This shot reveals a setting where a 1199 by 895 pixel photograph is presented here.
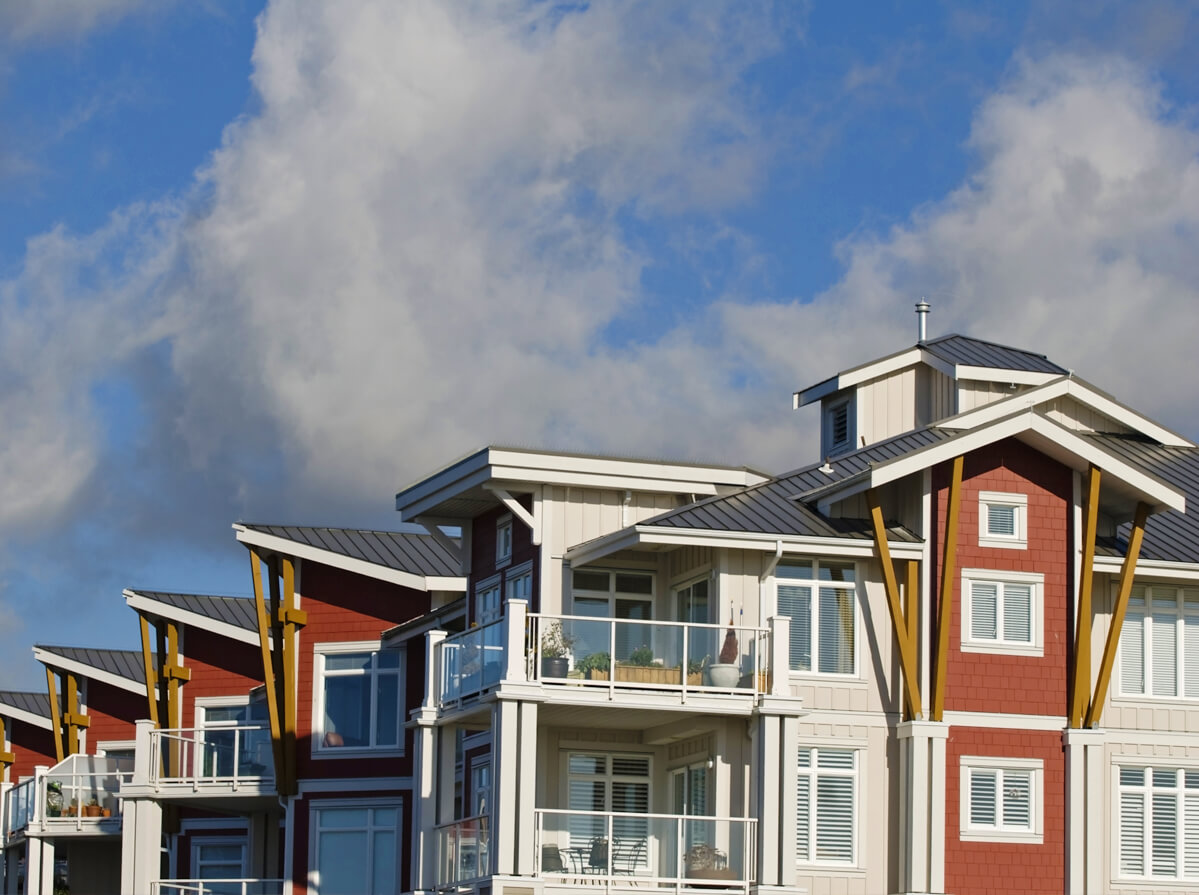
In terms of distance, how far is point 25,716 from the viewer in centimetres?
5888

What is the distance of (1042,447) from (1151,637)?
354cm

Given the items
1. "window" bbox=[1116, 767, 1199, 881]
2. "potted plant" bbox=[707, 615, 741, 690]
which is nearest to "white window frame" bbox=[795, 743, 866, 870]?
"potted plant" bbox=[707, 615, 741, 690]

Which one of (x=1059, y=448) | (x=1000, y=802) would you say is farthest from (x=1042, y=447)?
(x=1000, y=802)

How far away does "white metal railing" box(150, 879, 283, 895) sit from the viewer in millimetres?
41812

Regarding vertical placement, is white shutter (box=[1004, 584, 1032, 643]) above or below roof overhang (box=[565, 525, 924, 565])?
below

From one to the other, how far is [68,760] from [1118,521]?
79.6 feet

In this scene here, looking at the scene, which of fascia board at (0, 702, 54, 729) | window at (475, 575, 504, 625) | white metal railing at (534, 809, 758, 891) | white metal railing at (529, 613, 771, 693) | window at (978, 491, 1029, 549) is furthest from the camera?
fascia board at (0, 702, 54, 729)

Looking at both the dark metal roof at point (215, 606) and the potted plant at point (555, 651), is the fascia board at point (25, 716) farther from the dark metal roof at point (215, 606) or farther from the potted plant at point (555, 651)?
the potted plant at point (555, 651)

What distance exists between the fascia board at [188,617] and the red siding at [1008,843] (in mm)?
18137

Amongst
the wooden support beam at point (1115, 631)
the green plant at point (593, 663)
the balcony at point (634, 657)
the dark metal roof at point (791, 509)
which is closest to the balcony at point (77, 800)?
the balcony at point (634, 657)

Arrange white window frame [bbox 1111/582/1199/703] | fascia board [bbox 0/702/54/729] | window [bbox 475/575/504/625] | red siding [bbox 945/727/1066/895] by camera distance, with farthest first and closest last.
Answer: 1. fascia board [bbox 0/702/54/729]
2. window [bbox 475/575/504/625]
3. white window frame [bbox 1111/582/1199/703]
4. red siding [bbox 945/727/1066/895]

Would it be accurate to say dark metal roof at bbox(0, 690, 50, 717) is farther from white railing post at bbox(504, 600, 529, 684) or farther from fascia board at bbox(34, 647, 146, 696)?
white railing post at bbox(504, 600, 529, 684)

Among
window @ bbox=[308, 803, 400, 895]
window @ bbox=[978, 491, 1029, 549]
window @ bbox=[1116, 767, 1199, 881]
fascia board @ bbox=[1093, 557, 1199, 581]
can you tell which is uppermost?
window @ bbox=[978, 491, 1029, 549]

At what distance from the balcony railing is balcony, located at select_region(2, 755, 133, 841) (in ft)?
46.8
